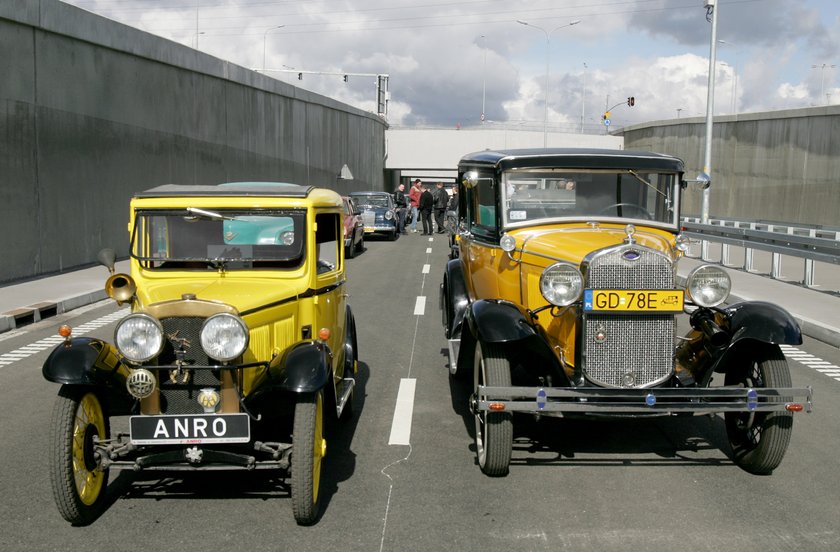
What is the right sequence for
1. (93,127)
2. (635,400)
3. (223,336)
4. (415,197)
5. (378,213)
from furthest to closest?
(415,197)
(378,213)
(93,127)
(635,400)
(223,336)

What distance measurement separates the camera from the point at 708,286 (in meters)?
5.53

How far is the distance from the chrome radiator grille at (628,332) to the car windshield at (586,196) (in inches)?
59.1

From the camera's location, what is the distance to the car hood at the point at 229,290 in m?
4.91

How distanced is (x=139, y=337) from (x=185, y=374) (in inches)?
13.7

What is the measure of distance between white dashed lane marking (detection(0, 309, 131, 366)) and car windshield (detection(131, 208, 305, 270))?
2475mm

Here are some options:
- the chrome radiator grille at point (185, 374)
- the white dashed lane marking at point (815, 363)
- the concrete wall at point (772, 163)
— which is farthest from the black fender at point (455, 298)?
the concrete wall at point (772, 163)

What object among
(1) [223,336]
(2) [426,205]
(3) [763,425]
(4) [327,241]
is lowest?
(3) [763,425]

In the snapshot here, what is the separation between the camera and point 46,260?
1611 centimetres

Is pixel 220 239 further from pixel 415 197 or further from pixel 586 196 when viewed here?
pixel 415 197

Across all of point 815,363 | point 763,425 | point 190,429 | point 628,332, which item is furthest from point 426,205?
point 190,429

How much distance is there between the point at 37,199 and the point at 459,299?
36.7ft

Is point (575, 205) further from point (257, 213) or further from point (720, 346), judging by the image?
point (257, 213)

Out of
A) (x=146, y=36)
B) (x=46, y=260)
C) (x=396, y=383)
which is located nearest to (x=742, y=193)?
(x=146, y=36)

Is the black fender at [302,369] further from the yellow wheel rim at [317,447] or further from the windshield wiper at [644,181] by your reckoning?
the windshield wiper at [644,181]
